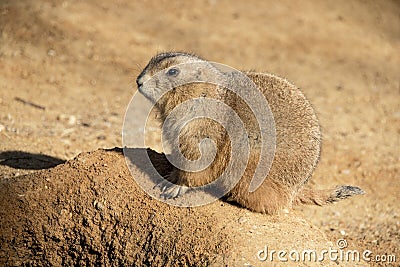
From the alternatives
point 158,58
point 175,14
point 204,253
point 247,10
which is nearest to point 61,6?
point 175,14

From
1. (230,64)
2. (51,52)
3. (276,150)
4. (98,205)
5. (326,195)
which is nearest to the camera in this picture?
(276,150)

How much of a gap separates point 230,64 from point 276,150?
6.65 m

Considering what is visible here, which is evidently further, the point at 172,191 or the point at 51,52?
the point at 51,52

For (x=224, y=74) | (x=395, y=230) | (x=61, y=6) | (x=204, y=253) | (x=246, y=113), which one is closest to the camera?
(x=204, y=253)

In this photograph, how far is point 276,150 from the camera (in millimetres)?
4652

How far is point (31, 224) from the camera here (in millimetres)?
4848

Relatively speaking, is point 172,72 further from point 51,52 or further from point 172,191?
point 51,52

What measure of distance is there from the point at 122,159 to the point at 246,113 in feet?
3.93

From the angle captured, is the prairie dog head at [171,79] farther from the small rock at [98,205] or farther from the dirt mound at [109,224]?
the small rock at [98,205]

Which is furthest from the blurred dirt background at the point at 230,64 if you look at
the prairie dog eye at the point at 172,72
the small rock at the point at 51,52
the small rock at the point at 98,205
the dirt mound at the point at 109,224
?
the prairie dog eye at the point at 172,72

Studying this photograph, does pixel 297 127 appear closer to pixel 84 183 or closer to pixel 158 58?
pixel 158 58

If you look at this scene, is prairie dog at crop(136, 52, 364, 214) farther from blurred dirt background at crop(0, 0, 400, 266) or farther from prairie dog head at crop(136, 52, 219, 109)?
blurred dirt background at crop(0, 0, 400, 266)

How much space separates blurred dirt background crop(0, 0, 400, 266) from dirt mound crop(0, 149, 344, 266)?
A: 936 millimetres

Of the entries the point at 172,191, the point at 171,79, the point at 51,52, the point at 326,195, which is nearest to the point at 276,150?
the point at 326,195
